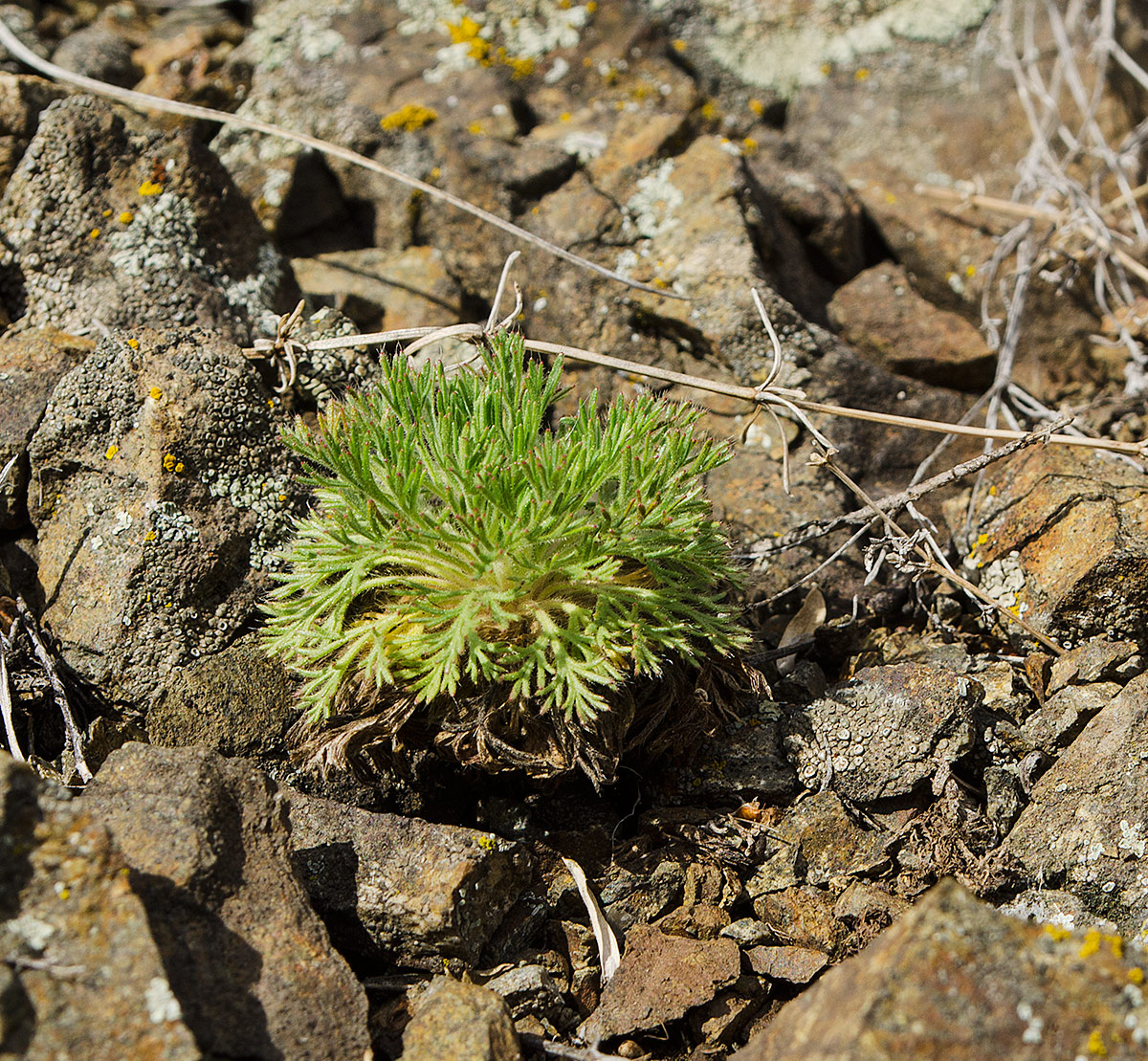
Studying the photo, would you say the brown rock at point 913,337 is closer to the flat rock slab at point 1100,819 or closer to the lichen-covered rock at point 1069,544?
the lichen-covered rock at point 1069,544

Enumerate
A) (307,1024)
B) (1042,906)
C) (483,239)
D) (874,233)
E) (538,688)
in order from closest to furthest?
(307,1024) → (538,688) → (1042,906) → (483,239) → (874,233)

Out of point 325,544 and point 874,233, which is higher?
point 325,544

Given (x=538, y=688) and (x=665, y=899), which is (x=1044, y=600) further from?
(x=538, y=688)

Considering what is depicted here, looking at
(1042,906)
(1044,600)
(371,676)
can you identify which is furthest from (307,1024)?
(1044,600)

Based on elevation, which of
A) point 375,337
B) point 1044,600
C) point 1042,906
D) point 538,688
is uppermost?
point 375,337

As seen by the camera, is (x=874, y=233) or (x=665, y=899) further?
(x=874, y=233)

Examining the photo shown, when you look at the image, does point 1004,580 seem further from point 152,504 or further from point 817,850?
point 152,504
